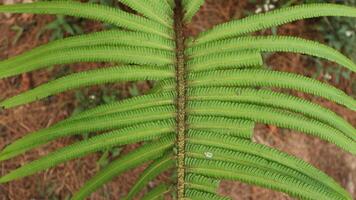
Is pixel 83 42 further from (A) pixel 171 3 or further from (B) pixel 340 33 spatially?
(B) pixel 340 33

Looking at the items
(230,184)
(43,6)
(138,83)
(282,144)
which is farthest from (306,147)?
(43,6)

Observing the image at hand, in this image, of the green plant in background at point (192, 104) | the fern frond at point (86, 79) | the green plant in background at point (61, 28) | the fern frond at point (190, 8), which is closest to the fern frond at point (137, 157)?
the green plant in background at point (192, 104)

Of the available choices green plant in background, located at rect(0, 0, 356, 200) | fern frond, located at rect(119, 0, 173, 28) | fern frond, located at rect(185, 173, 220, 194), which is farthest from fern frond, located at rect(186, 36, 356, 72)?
fern frond, located at rect(185, 173, 220, 194)

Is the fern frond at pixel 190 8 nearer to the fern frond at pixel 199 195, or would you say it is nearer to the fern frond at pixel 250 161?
the fern frond at pixel 250 161

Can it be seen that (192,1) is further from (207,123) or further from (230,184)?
(230,184)

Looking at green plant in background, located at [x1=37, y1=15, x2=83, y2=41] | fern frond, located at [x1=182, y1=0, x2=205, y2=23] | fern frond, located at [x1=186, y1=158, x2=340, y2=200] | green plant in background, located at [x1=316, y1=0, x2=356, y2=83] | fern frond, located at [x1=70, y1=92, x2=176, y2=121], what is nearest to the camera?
fern frond, located at [x1=186, y1=158, x2=340, y2=200]

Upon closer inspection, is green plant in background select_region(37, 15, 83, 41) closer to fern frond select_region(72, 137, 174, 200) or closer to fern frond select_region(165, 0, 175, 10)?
fern frond select_region(165, 0, 175, 10)
